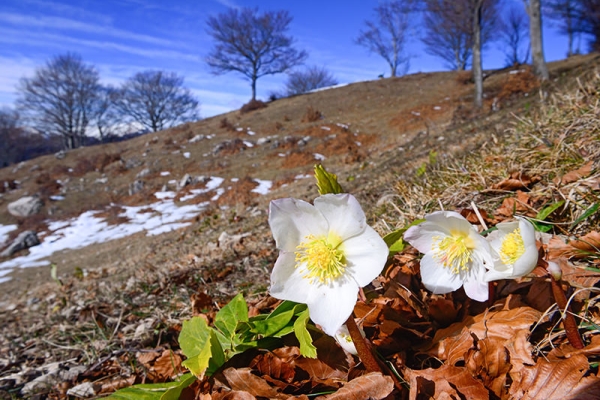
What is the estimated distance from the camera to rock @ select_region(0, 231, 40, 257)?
991cm

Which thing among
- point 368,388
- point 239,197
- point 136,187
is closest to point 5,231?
point 136,187

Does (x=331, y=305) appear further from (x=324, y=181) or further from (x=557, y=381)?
(x=557, y=381)

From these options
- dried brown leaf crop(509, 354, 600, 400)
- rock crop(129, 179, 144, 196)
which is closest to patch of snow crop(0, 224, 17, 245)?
rock crop(129, 179, 144, 196)

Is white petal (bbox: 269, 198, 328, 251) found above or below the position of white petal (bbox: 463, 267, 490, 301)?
above

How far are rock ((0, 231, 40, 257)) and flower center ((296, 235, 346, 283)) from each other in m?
11.8

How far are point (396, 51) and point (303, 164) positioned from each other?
1022 inches

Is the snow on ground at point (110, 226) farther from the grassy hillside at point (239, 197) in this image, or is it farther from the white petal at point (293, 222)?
the white petal at point (293, 222)

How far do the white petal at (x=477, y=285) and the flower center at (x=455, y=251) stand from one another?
2 centimetres

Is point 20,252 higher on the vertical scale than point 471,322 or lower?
lower

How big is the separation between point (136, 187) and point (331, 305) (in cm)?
1388

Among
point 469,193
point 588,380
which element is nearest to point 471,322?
point 588,380

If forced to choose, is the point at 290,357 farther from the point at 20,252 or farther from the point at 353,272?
the point at 20,252

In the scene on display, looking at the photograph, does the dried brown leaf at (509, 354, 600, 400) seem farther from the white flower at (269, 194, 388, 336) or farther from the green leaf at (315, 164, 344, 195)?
the green leaf at (315, 164, 344, 195)

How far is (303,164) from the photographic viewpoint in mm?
11734
